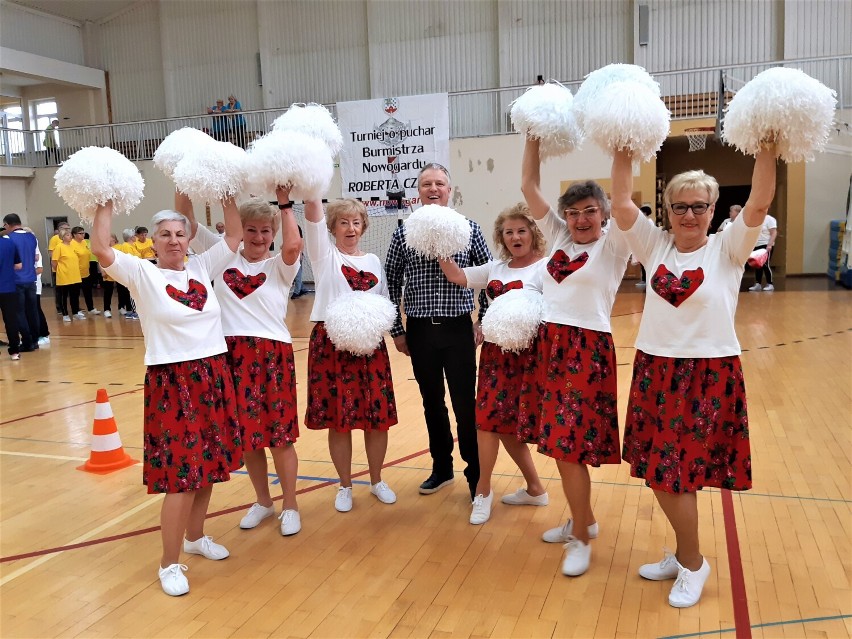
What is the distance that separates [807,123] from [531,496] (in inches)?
78.1

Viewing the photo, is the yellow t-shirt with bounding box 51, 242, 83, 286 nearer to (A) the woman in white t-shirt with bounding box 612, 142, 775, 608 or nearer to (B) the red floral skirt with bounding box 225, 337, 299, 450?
(B) the red floral skirt with bounding box 225, 337, 299, 450

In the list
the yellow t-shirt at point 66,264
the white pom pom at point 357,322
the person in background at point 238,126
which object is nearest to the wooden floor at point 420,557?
the white pom pom at point 357,322

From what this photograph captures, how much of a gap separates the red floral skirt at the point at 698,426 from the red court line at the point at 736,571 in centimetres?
42

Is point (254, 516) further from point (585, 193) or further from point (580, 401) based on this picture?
point (585, 193)

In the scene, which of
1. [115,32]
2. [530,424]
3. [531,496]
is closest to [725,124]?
[530,424]

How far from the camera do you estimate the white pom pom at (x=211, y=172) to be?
254 centimetres

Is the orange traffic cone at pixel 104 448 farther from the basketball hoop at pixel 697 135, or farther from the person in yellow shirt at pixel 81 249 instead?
the basketball hoop at pixel 697 135

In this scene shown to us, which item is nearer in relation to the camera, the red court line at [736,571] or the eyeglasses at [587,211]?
the red court line at [736,571]

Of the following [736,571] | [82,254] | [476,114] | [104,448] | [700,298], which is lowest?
[736,571]

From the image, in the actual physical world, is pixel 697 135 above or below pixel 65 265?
above

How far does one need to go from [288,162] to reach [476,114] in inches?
492

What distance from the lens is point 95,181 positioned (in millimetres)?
2393

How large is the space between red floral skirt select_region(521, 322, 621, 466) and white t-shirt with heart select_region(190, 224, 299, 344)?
1129mm

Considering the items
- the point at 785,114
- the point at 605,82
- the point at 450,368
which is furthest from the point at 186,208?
the point at 785,114
